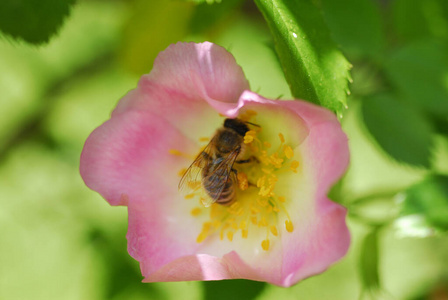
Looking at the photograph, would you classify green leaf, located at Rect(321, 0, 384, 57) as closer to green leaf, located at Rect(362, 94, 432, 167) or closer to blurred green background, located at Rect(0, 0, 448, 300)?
blurred green background, located at Rect(0, 0, 448, 300)

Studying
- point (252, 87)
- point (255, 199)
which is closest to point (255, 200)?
point (255, 199)

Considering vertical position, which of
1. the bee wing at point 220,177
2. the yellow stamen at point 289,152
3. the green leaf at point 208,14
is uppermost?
the green leaf at point 208,14

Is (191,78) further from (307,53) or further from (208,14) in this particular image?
(208,14)

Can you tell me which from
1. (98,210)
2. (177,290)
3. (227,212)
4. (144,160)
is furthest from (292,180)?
(98,210)

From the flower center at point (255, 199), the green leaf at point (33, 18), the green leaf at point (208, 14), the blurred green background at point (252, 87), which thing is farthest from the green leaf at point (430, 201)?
the green leaf at point (33, 18)

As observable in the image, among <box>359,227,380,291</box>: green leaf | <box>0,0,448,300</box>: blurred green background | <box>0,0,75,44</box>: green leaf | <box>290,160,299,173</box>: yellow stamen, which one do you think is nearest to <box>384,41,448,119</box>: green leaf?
<box>0,0,448,300</box>: blurred green background

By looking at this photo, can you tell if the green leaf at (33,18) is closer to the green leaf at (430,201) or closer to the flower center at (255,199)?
the flower center at (255,199)
